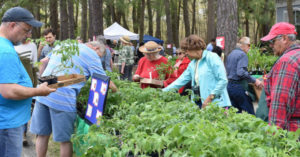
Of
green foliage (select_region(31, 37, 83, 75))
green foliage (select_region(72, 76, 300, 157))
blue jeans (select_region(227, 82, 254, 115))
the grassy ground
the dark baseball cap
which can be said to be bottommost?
the grassy ground

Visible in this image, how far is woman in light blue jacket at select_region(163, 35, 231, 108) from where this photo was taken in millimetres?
4336

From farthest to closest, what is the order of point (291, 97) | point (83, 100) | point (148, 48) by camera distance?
point (148, 48) → point (83, 100) → point (291, 97)

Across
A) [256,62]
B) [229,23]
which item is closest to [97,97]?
[229,23]

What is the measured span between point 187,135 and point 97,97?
5.67ft

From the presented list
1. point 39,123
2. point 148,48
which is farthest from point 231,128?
point 148,48

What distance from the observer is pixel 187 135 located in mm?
1880

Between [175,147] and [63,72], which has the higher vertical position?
[63,72]

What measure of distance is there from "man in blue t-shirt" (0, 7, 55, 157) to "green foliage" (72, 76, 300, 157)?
72 centimetres

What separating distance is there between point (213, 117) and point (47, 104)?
203 cm

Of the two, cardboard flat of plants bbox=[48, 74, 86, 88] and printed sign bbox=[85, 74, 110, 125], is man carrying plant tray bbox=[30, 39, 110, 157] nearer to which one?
cardboard flat of plants bbox=[48, 74, 86, 88]

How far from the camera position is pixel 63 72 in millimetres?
3924

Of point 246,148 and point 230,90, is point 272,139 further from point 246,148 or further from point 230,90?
point 230,90

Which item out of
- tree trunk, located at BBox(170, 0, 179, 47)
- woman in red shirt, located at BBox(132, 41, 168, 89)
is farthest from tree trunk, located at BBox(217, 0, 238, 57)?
tree trunk, located at BBox(170, 0, 179, 47)

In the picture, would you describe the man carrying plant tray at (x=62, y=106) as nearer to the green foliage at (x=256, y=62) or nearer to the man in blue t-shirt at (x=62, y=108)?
the man in blue t-shirt at (x=62, y=108)
